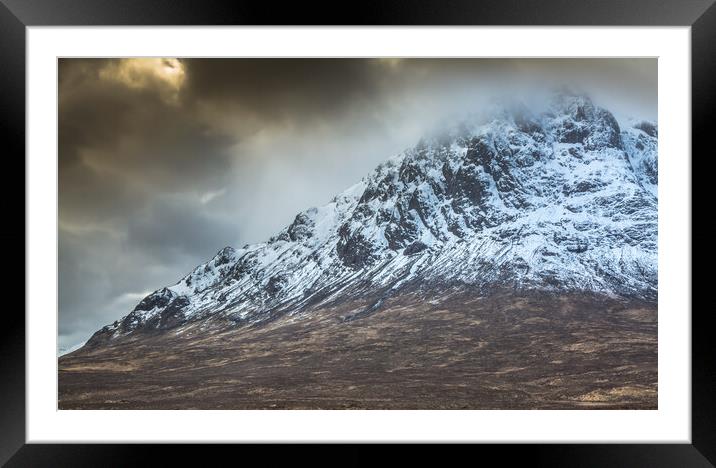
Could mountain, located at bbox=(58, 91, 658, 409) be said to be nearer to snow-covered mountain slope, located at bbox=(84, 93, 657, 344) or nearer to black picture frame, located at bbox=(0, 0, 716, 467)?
snow-covered mountain slope, located at bbox=(84, 93, 657, 344)

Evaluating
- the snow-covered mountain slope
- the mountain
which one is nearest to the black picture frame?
Result: the mountain
